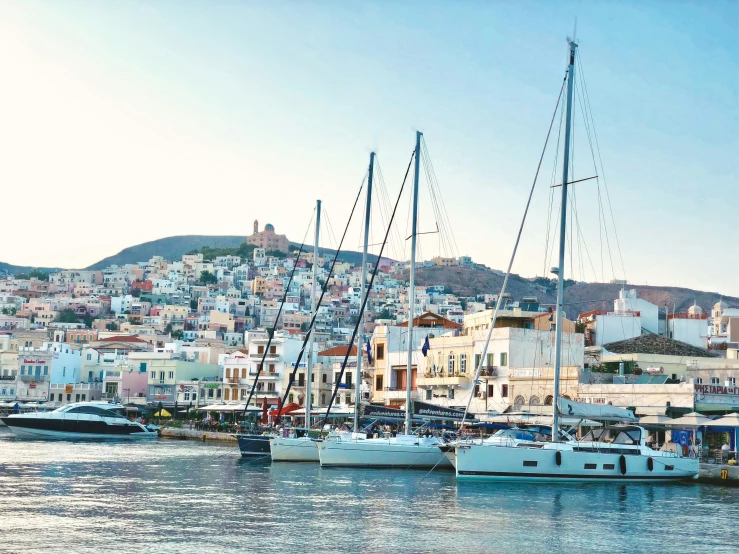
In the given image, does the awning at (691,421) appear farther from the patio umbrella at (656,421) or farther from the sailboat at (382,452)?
the sailboat at (382,452)

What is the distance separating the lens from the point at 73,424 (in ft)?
259

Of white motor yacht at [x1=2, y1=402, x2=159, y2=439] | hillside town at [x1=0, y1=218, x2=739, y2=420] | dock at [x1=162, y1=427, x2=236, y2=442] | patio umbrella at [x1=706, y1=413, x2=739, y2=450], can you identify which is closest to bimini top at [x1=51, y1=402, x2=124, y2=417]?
white motor yacht at [x1=2, y1=402, x2=159, y2=439]

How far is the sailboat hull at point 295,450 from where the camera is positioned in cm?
5009

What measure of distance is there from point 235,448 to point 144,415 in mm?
35113

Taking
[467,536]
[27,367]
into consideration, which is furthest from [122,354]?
[467,536]

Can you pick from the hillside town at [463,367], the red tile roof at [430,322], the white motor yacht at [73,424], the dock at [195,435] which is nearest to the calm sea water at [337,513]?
the hillside town at [463,367]

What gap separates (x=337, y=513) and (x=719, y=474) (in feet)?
56.2

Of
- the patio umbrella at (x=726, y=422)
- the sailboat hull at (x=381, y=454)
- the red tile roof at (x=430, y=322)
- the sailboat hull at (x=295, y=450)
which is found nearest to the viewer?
the patio umbrella at (x=726, y=422)

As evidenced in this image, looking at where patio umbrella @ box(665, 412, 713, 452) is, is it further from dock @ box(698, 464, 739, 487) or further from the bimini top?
the bimini top

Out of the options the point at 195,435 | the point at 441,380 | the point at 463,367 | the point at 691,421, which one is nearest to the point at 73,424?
the point at 195,435

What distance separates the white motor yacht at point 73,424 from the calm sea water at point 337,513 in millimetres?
33231

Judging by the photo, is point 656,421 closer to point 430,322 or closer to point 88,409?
point 430,322

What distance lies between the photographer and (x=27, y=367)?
110m

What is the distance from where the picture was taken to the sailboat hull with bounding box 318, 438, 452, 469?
45.3 meters
